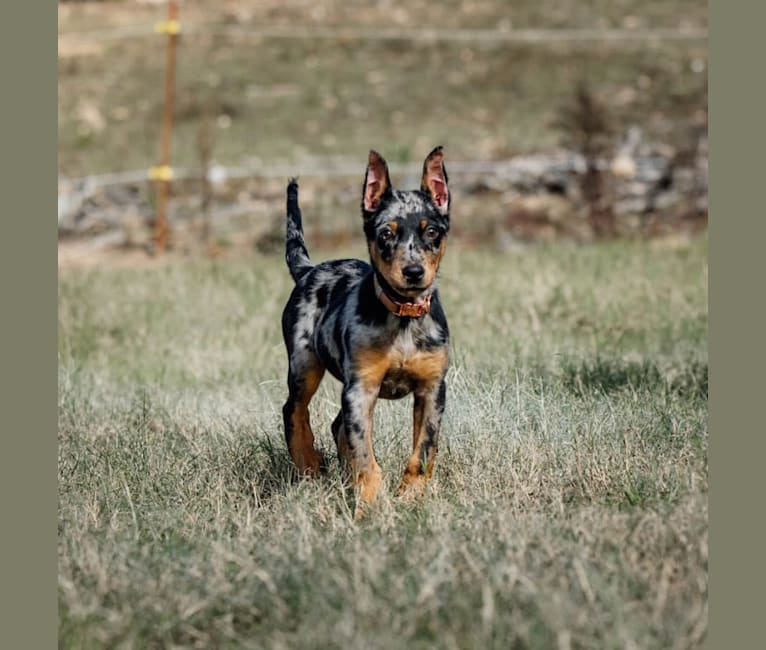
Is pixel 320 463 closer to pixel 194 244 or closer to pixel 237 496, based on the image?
pixel 237 496

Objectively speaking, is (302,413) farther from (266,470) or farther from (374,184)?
(374,184)

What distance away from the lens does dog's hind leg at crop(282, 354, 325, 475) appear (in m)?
6.12

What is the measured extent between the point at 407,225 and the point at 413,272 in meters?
0.26

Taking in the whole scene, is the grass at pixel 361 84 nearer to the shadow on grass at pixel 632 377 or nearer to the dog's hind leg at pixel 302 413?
the shadow on grass at pixel 632 377

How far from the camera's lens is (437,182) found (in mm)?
5559

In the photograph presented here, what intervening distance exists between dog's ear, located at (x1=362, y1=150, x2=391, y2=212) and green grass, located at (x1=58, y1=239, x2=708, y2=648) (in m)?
1.19

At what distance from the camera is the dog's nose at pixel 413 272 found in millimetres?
Answer: 5168

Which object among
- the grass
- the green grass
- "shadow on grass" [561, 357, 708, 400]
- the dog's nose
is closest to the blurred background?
the grass

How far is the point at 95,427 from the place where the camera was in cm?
727

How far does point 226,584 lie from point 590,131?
11.0 m

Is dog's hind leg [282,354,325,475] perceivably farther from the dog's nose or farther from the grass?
the grass

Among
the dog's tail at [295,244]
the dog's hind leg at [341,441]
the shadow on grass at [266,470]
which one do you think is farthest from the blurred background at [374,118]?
the dog's hind leg at [341,441]

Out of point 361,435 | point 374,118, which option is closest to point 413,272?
point 361,435

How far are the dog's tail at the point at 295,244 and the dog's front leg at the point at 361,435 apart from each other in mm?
1183
